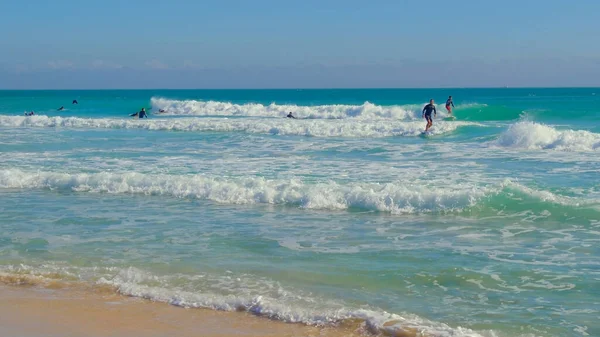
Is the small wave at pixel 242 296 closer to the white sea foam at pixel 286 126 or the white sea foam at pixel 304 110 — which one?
the white sea foam at pixel 286 126

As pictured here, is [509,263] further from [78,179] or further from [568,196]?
[78,179]

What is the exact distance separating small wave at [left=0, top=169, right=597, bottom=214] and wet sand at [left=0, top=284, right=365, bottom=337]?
17.0ft

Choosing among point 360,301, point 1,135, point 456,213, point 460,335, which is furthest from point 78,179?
point 1,135

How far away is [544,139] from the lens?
20.5 m

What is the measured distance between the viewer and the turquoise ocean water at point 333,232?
6.50 m

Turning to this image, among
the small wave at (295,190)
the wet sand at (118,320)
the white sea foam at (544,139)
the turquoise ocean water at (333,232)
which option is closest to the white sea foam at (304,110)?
the white sea foam at (544,139)

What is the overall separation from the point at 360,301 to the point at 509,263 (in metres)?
2.19

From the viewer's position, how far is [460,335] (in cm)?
554

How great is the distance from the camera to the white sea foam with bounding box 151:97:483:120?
140ft

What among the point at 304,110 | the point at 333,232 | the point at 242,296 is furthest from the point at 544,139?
the point at 304,110

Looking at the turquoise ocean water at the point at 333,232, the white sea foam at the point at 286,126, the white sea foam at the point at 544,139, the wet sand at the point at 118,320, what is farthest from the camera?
the white sea foam at the point at 286,126

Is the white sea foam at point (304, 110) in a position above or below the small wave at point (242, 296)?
above

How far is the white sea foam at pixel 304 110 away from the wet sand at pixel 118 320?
35647 mm

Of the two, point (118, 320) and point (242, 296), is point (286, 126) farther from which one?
point (118, 320)
